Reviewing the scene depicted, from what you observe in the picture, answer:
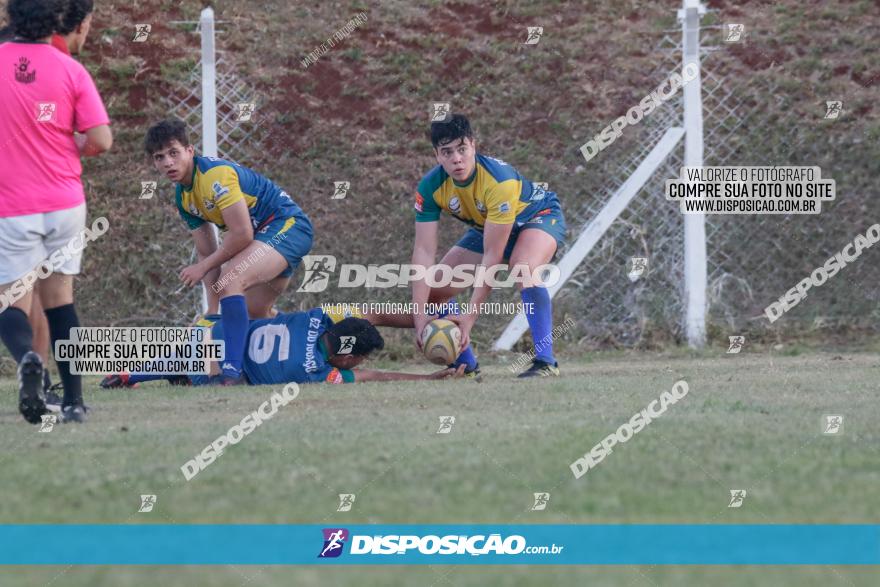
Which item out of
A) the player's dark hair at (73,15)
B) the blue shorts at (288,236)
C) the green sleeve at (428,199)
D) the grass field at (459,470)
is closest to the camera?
the grass field at (459,470)

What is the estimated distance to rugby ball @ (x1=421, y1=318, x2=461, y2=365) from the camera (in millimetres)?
7551

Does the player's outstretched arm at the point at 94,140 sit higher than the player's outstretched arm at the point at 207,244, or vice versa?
the player's outstretched arm at the point at 94,140

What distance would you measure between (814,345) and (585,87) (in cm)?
407

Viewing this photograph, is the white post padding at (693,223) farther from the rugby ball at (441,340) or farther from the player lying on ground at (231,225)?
the player lying on ground at (231,225)

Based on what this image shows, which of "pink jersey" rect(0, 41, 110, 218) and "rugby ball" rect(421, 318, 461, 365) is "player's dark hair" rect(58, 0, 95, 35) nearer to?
"pink jersey" rect(0, 41, 110, 218)

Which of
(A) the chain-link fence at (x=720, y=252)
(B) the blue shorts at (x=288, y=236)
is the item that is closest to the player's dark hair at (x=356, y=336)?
(B) the blue shorts at (x=288, y=236)

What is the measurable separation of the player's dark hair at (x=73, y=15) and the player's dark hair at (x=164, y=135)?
1830 millimetres

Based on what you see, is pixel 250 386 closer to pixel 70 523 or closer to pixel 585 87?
pixel 70 523

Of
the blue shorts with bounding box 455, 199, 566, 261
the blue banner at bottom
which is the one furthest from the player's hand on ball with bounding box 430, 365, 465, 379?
the blue banner at bottom

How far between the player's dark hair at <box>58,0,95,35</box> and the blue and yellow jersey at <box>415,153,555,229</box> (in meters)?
2.80

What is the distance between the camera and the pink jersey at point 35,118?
5.67 metres

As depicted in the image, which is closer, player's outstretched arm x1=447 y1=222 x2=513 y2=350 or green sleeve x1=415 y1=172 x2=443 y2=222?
player's outstretched arm x1=447 y1=222 x2=513 y2=350

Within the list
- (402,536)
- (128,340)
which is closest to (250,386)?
(128,340)

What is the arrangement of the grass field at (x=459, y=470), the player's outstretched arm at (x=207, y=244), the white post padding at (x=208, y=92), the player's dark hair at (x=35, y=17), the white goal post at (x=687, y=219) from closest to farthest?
the grass field at (x=459, y=470) < the player's dark hair at (x=35, y=17) < the player's outstretched arm at (x=207, y=244) < the white post padding at (x=208, y=92) < the white goal post at (x=687, y=219)
